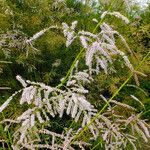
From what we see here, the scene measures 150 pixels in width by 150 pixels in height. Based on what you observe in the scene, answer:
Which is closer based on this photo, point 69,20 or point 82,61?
point 82,61

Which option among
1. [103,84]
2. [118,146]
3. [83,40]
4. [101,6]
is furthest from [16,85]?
[83,40]

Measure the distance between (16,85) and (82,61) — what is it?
93 centimetres

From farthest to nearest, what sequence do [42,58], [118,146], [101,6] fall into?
[101,6] < [42,58] < [118,146]

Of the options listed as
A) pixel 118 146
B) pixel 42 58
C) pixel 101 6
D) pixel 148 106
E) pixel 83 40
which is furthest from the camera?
pixel 148 106

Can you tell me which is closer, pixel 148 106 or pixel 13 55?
pixel 13 55

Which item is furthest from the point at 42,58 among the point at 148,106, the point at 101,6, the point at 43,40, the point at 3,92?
the point at 148,106

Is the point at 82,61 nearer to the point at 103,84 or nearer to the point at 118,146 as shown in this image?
the point at 103,84

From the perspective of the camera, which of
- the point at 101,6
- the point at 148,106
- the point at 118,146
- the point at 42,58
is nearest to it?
the point at 118,146

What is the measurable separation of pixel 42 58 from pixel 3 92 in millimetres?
782

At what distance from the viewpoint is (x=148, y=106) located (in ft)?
36.0

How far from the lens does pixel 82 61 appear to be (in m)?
6.92

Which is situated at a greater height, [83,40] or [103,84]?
[103,84]

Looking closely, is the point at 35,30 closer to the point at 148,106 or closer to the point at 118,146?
the point at 118,146

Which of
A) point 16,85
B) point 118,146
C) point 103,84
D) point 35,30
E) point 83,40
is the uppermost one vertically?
point 35,30
